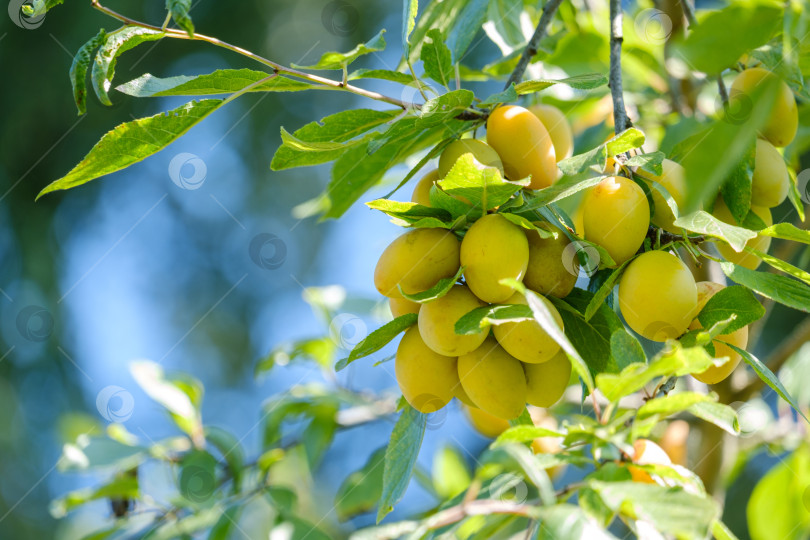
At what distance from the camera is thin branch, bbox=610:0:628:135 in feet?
1.31

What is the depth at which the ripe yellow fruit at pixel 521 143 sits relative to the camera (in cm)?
42

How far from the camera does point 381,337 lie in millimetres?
394

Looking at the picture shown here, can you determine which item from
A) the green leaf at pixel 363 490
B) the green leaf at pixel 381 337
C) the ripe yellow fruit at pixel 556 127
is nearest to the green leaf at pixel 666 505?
the green leaf at pixel 381 337

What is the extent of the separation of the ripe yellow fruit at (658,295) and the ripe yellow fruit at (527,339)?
0.04 metres

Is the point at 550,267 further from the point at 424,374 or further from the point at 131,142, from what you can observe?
the point at 131,142

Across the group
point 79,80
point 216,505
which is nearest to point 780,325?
point 216,505

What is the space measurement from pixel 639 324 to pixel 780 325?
1439mm

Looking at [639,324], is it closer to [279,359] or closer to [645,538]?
[645,538]

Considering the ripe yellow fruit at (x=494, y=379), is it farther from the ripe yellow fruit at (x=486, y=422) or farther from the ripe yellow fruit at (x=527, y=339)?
the ripe yellow fruit at (x=486, y=422)

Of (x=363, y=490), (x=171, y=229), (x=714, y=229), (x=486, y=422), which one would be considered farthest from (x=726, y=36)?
(x=171, y=229)

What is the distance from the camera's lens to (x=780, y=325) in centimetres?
160

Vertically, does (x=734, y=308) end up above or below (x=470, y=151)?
below

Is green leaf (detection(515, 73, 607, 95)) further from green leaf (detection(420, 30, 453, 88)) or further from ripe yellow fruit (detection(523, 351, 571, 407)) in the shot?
ripe yellow fruit (detection(523, 351, 571, 407))

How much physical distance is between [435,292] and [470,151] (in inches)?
4.0
